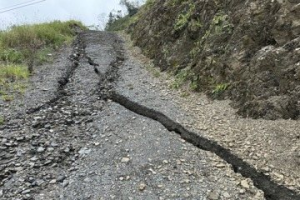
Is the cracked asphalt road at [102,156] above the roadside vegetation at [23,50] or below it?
below

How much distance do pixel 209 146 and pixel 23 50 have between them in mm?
7585

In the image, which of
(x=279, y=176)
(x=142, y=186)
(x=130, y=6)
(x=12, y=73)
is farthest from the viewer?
(x=130, y=6)

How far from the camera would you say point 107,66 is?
944 centimetres

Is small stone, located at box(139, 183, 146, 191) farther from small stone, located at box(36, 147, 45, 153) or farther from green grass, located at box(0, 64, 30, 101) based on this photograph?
green grass, located at box(0, 64, 30, 101)

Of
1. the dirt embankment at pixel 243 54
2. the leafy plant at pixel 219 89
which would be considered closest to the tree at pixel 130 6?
the dirt embankment at pixel 243 54

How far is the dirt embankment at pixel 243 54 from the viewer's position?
4934 millimetres

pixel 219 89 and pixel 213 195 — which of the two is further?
pixel 219 89

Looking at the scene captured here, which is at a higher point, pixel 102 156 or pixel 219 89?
pixel 102 156

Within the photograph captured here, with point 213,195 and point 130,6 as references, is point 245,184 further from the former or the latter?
point 130,6

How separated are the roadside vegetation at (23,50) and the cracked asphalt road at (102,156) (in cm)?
110

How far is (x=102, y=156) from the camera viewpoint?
183 inches

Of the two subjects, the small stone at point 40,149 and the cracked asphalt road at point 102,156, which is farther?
the small stone at point 40,149

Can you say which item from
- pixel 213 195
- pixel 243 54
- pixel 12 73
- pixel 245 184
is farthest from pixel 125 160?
pixel 12 73

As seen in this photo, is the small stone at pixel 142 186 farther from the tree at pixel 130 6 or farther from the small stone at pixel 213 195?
the tree at pixel 130 6
